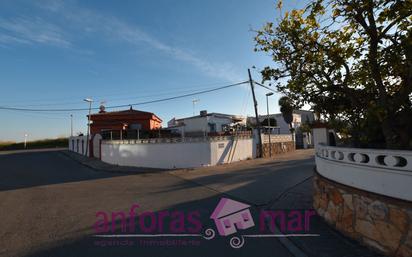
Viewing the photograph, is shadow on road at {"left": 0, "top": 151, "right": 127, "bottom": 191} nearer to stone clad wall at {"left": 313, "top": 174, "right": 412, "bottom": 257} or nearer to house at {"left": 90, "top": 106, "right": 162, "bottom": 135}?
stone clad wall at {"left": 313, "top": 174, "right": 412, "bottom": 257}

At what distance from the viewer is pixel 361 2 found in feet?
16.1

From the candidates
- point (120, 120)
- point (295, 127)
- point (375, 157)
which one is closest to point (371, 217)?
point (375, 157)

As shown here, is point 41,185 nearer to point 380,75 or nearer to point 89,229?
point 89,229

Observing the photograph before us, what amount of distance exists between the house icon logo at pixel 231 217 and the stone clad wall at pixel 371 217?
1791mm

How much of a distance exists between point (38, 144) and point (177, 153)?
189ft

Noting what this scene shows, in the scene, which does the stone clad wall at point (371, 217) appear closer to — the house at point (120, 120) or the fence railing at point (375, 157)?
the fence railing at point (375, 157)

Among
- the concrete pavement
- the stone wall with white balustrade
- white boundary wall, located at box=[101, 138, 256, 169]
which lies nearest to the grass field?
white boundary wall, located at box=[101, 138, 256, 169]

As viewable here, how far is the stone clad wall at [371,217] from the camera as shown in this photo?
12.1ft

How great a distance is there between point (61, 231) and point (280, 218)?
A: 191 inches

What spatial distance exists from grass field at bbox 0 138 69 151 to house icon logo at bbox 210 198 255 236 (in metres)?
64.8

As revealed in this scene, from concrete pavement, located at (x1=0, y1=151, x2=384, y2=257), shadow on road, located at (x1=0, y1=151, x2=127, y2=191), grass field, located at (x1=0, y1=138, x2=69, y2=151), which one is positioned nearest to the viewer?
concrete pavement, located at (x1=0, y1=151, x2=384, y2=257)

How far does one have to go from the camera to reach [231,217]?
665 cm

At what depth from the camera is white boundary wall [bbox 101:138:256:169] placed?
677 inches

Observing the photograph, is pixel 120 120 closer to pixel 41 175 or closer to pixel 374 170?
pixel 41 175
